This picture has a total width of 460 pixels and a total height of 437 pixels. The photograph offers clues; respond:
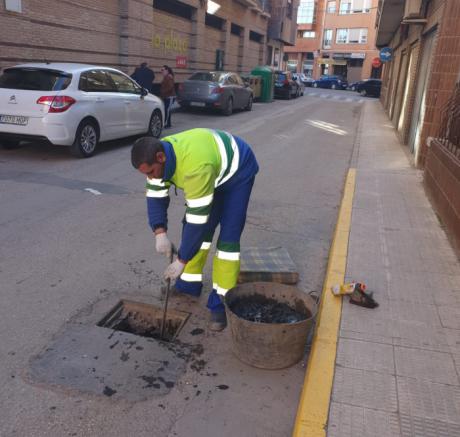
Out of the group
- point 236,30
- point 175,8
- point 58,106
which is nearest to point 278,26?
point 236,30

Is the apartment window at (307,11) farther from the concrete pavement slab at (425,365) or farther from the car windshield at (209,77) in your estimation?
the concrete pavement slab at (425,365)

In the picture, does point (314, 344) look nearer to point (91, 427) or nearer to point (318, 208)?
point (91, 427)

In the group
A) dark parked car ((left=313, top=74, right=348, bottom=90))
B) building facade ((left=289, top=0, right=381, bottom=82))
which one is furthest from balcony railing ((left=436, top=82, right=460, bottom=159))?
building facade ((left=289, top=0, right=381, bottom=82))

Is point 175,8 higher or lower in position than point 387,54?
higher

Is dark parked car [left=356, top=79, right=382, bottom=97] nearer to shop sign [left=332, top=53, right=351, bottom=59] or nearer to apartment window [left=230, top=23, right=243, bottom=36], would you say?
apartment window [left=230, top=23, right=243, bottom=36]

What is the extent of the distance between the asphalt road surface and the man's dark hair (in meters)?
1.30

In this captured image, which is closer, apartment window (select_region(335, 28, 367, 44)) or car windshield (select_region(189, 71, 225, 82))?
car windshield (select_region(189, 71, 225, 82))

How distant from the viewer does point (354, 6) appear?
194ft

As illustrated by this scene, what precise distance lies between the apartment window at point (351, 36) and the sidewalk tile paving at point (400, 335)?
5868 centimetres

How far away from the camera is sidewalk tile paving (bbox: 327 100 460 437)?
8.83ft

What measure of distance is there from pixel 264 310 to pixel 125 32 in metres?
16.0

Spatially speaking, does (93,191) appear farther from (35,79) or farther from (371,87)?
(371,87)

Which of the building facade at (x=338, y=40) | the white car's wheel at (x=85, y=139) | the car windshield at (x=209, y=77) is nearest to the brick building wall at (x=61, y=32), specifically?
the car windshield at (x=209, y=77)

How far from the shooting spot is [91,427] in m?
2.57
